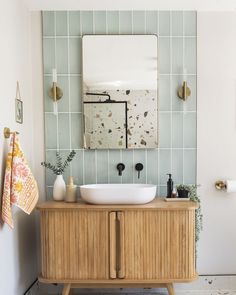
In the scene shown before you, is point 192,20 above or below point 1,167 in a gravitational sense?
above

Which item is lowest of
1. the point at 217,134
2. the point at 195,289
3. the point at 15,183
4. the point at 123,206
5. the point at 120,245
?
the point at 195,289

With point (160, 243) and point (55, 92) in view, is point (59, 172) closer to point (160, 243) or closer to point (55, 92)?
point (55, 92)

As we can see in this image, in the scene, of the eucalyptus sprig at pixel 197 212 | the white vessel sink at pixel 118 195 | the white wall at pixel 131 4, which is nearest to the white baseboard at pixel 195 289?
the eucalyptus sprig at pixel 197 212

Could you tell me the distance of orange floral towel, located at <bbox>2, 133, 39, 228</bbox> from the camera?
1.53 meters

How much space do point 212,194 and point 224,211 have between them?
0.16 meters

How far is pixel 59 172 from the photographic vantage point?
200 cm

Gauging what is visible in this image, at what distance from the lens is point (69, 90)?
2121 mm

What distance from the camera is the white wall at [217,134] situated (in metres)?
2.13

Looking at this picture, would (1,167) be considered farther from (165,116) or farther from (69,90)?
(165,116)

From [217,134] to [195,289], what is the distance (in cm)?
123

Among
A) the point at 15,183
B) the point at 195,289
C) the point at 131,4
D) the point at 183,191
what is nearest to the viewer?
the point at 15,183

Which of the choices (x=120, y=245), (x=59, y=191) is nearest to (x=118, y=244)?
(x=120, y=245)

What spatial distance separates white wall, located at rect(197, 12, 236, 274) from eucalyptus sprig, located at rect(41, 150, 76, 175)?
1.00m

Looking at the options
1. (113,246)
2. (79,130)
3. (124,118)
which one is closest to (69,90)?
(79,130)
